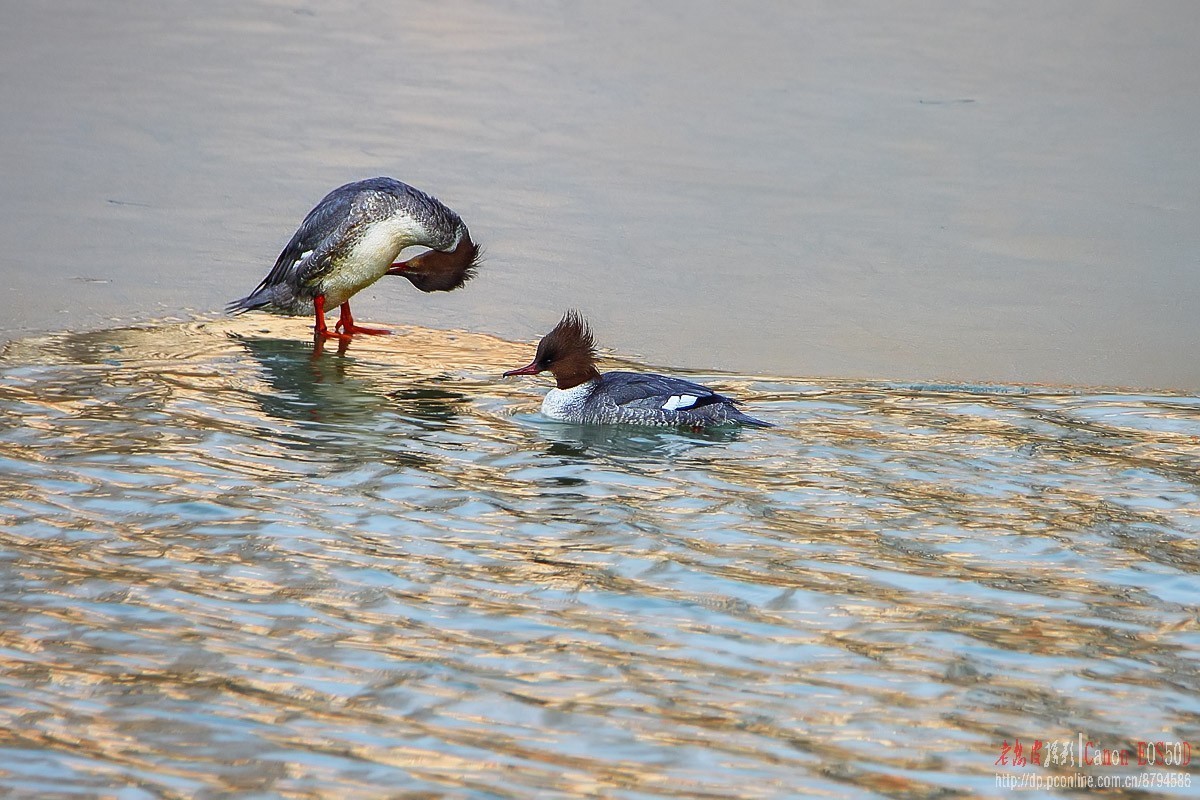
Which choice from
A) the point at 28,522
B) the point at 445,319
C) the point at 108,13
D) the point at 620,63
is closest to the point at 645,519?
the point at 28,522

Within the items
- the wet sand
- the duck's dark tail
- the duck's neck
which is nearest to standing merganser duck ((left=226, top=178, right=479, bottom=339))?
the duck's dark tail

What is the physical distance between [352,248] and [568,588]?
3.81 metres

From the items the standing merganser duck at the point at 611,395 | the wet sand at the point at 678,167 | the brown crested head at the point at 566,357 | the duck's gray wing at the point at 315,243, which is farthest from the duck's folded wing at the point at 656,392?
the duck's gray wing at the point at 315,243

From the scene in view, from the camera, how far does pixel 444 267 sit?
8.29 metres

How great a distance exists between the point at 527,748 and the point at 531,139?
25.4ft

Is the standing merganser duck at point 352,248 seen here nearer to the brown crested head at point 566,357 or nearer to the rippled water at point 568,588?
the rippled water at point 568,588

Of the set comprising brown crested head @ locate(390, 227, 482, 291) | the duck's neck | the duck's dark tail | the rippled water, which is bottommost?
the rippled water

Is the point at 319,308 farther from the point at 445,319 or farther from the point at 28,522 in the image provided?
the point at 28,522

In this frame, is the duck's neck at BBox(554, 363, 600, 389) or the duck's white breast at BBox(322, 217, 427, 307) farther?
the duck's white breast at BBox(322, 217, 427, 307)

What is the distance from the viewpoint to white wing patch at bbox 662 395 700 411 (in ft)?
21.5

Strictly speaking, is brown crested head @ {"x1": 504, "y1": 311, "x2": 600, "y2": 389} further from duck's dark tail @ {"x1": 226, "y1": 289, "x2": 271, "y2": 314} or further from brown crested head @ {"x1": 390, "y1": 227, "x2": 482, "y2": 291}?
duck's dark tail @ {"x1": 226, "y1": 289, "x2": 271, "y2": 314}

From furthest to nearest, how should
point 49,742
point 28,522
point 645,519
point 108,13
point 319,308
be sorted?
point 108,13 < point 319,308 < point 645,519 < point 28,522 < point 49,742

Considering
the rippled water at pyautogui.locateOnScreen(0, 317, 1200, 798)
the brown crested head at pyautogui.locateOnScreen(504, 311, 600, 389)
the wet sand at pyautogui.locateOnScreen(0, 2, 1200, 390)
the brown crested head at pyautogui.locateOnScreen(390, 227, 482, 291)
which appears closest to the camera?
the rippled water at pyautogui.locateOnScreen(0, 317, 1200, 798)

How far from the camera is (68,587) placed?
4.48 metres
